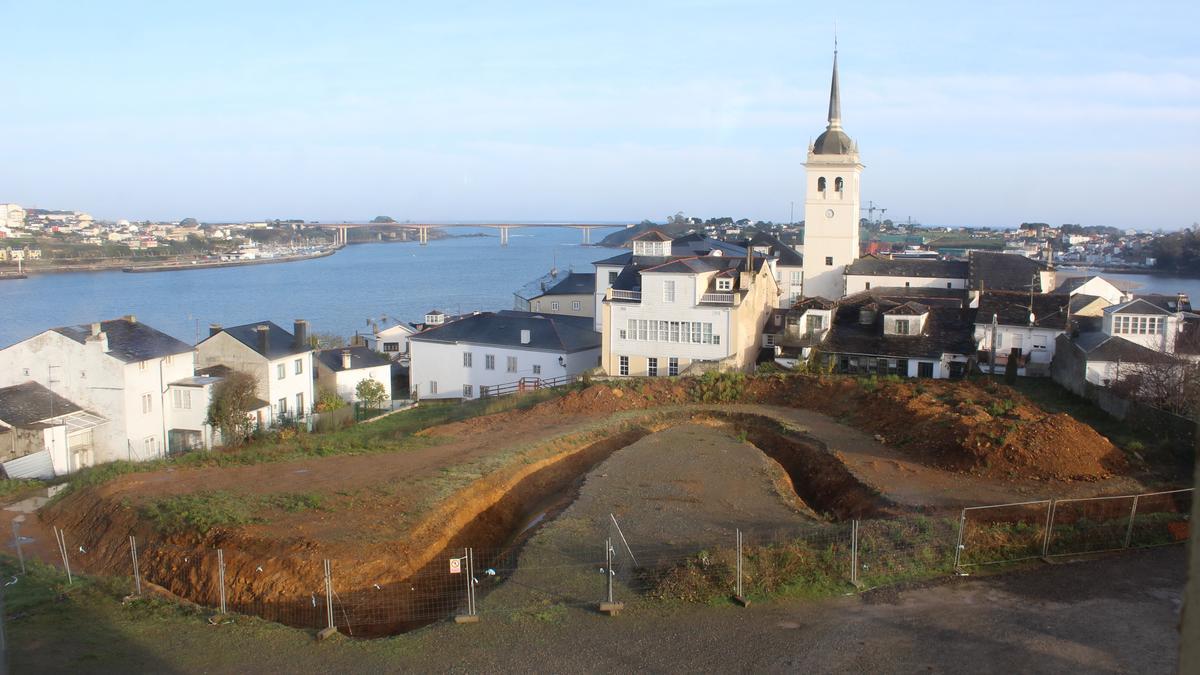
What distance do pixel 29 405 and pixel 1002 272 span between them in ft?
116

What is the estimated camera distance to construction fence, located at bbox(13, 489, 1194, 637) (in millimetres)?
10328

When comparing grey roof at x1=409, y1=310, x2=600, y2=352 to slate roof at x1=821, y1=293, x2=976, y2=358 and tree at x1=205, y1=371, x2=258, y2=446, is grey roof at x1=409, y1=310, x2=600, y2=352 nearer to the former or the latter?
slate roof at x1=821, y1=293, x2=976, y2=358

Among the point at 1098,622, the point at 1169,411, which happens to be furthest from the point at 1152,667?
the point at 1169,411

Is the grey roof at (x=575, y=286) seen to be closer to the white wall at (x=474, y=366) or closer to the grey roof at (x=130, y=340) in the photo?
the white wall at (x=474, y=366)

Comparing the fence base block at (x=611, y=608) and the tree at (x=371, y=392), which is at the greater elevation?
the fence base block at (x=611, y=608)

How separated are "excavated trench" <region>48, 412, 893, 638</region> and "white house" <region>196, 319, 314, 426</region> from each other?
10.6 metres

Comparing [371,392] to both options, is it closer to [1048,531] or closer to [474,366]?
[474,366]

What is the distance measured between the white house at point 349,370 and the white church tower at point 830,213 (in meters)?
20.8

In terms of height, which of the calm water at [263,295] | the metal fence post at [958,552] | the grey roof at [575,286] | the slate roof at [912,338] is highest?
the grey roof at [575,286]

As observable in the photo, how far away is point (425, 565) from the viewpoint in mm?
12883

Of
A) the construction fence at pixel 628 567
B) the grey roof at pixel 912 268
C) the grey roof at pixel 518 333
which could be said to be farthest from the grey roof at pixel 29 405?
the grey roof at pixel 912 268

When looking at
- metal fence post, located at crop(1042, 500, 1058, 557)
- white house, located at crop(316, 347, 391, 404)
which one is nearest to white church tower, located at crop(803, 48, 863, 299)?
white house, located at crop(316, 347, 391, 404)

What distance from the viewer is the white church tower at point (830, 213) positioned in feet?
136

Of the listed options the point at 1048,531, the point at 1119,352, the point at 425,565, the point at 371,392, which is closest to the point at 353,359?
the point at 371,392
